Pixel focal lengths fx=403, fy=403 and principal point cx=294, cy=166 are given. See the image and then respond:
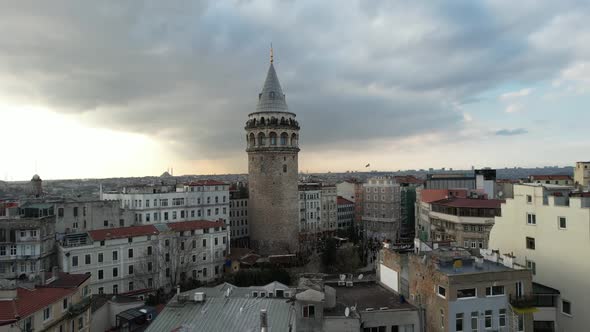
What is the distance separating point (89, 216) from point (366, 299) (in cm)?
3389

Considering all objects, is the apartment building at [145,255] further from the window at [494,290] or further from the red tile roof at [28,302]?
the window at [494,290]

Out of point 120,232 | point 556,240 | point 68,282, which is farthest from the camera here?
point 120,232

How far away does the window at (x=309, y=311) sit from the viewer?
1500cm

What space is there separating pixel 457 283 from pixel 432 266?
1324 mm

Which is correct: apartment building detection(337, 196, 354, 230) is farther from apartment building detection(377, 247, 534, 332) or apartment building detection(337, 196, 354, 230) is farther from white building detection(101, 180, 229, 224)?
apartment building detection(377, 247, 534, 332)

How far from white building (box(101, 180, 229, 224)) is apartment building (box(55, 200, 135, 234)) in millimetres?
1829

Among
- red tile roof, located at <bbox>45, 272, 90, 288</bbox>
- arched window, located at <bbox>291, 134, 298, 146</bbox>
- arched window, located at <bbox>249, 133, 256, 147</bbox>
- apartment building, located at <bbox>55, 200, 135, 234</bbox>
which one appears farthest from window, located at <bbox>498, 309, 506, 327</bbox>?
arched window, located at <bbox>249, 133, 256, 147</bbox>

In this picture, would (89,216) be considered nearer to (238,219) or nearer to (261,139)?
(261,139)

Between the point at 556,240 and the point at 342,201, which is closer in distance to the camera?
the point at 556,240

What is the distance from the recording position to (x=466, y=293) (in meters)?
15.2

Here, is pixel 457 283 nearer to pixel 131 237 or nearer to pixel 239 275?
pixel 239 275

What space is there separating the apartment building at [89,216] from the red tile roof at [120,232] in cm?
636

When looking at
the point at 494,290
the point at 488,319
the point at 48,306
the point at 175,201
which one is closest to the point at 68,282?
the point at 48,306

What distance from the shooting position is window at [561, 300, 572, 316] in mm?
17828
